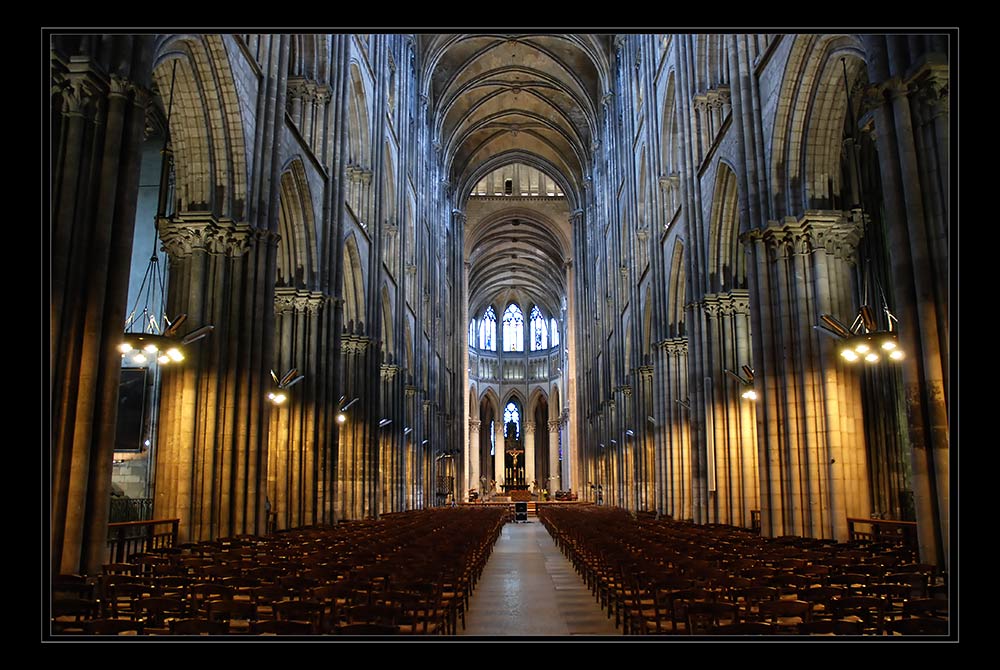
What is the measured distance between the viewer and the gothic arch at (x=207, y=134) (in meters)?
16.1

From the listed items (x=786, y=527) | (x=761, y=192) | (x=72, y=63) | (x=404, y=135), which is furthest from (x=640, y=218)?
(x=72, y=63)

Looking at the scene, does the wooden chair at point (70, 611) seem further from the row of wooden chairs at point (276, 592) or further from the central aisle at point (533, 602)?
the central aisle at point (533, 602)

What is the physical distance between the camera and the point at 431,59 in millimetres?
47844

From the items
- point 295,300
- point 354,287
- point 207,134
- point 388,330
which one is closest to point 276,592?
point 207,134

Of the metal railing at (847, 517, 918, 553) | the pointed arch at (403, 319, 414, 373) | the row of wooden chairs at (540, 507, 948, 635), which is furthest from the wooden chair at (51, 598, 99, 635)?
the pointed arch at (403, 319, 414, 373)

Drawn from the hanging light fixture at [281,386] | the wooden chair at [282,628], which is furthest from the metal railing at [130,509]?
the wooden chair at [282,628]

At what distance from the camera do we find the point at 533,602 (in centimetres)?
1241

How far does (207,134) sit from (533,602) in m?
12.4

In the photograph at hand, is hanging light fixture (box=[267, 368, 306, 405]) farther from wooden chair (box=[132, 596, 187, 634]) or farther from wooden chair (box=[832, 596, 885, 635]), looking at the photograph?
wooden chair (box=[832, 596, 885, 635])

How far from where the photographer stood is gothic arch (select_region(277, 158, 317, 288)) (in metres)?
22.1

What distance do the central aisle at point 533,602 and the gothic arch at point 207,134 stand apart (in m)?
10.3

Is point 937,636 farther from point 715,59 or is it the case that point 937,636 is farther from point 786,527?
point 715,59

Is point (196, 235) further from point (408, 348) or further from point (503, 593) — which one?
point (408, 348)

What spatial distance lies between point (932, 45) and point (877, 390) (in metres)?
15.9
